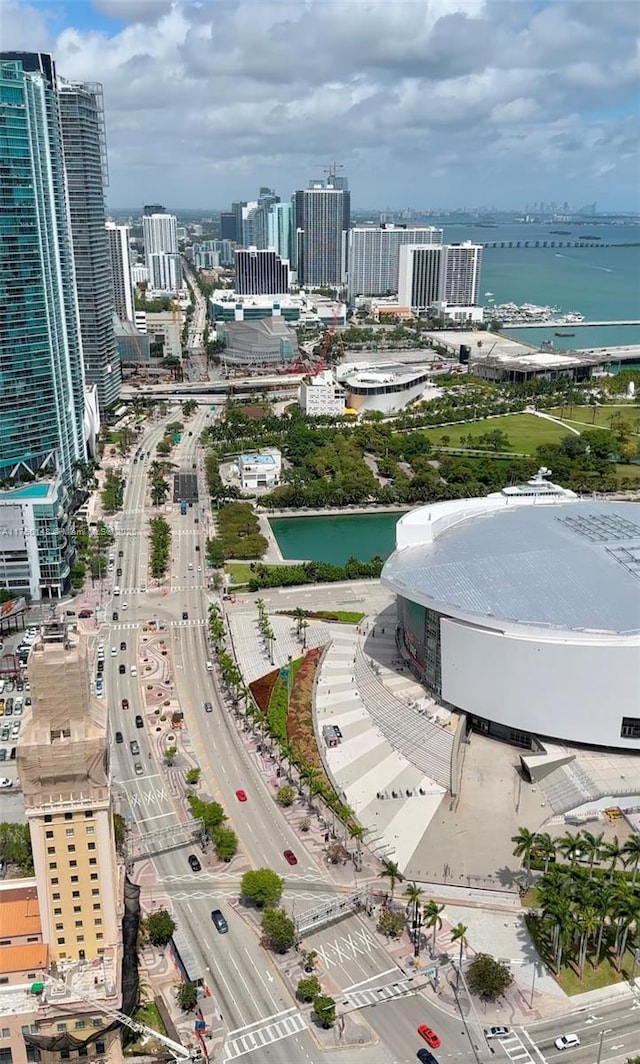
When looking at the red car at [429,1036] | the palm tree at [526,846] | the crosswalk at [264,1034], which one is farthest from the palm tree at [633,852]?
the crosswalk at [264,1034]

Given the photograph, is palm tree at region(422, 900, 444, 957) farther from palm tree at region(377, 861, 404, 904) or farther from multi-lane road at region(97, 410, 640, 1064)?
multi-lane road at region(97, 410, 640, 1064)

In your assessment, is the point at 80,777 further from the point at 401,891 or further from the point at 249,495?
the point at 249,495

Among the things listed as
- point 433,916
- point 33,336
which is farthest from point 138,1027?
point 33,336

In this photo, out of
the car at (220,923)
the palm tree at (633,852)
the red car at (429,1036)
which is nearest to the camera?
the red car at (429,1036)

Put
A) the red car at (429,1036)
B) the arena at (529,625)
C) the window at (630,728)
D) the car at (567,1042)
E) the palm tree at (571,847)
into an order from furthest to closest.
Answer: the window at (630,728)
the arena at (529,625)
the palm tree at (571,847)
the red car at (429,1036)
the car at (567,1042)

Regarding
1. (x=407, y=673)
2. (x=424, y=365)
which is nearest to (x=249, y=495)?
(x=407, y=673)

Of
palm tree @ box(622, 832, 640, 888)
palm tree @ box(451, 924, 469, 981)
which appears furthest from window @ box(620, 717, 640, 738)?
palm tree @ box(451, 924, 469, 981)

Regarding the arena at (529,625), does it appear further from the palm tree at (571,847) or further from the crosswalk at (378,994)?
the crosswalk at (378,994)
